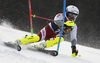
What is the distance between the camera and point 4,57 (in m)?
3.23

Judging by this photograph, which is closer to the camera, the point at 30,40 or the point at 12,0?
the point at 30,40

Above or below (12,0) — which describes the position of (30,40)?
below

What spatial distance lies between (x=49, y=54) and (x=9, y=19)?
10.0m

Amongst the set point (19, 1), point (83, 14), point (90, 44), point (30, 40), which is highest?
point (19, 1)

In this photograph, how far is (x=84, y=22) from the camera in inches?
458

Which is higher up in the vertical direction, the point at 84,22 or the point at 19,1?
the point at 19,1

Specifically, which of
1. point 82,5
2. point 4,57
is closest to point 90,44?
point 82,5

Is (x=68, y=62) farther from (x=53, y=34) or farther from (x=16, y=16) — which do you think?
(x=16, y=16)

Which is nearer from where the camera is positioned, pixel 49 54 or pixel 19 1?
pixel 49 54

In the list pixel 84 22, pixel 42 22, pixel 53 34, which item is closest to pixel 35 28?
pixel 42 22

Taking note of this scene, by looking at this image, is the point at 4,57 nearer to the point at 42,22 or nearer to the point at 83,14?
the point at 83,14

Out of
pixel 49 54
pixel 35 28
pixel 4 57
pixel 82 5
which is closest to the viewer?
pixel 4 57

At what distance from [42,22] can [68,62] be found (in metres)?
8.86

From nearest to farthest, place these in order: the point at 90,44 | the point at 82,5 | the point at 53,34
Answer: the point at 53,34 → the point at 82,5 → the point at 90,44
